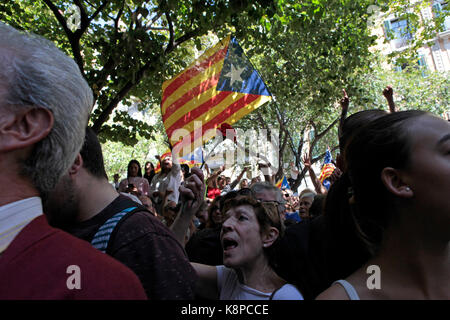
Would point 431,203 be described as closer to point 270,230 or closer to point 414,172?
point 414,172

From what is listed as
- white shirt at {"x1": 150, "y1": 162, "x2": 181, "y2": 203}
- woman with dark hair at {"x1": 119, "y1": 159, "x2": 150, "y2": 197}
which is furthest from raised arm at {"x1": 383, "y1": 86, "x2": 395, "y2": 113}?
woman with dark hair at {"x1": 119, "y1": 159, "x2": 150, "y2": 197}

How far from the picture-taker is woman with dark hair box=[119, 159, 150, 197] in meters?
5.66

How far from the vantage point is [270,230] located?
2598 millimetres

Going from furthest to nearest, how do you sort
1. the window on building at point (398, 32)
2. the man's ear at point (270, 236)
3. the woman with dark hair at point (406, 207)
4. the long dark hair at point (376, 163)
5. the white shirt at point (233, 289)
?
the window on building at point (398, 32) → the man's ear at point (270, 236) → the white shirt at point (233, 289) → the long dark hair at point (376, 163) → the woman with dark hair at point (406, 207)

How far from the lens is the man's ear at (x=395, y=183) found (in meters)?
1.29

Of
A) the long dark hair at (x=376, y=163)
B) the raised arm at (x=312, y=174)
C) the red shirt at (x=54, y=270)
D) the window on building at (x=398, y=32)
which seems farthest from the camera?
the window on building at (x=398, y=32)

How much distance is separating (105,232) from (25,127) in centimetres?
53

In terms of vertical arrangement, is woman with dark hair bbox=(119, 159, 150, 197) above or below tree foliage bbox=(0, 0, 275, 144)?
below

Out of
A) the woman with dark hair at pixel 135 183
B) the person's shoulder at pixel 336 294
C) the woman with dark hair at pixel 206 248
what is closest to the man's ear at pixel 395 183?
the person's shoulder at pixel 336 294

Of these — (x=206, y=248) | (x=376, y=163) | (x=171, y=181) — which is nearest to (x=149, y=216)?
(x=376, y=163)

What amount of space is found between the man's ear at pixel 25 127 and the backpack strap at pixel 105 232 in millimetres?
494

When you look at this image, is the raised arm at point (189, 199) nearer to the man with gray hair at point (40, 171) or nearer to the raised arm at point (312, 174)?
the man with gray hair at point (40, 171)

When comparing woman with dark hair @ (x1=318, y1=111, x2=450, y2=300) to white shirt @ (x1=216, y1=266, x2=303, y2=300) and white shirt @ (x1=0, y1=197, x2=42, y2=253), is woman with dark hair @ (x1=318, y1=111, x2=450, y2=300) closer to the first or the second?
white shirt @ (x1=216, y1=266, x2=303, y2=300)
